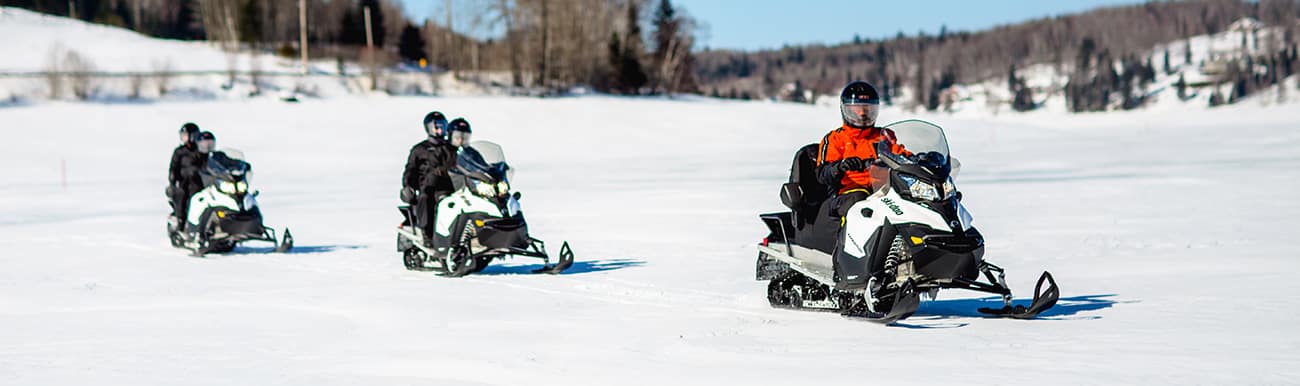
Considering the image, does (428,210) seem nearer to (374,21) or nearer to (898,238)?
(898,238)

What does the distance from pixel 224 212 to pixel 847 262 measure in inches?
356

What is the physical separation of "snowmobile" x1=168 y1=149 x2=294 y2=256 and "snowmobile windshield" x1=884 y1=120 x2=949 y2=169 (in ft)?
29.4

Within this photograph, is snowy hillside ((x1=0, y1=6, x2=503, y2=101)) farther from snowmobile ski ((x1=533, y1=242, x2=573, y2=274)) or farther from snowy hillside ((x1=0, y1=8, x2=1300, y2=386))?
snowmobile ski ((x1=533, y1=242, x2=573, y2=274))

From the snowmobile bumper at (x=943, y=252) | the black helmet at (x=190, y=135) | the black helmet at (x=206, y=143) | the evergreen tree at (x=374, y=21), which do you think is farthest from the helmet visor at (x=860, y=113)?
the evergreen tree at (x=374, y=21)

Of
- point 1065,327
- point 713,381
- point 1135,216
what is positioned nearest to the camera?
point 713,381

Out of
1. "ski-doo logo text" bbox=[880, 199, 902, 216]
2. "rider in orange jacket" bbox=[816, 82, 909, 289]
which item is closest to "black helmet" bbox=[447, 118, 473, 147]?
"rider in orange jacket" bbox=[816, 82, 909, 289]

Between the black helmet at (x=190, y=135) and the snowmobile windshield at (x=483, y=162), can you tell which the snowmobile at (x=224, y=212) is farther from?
the snowmobile windshield at (x=483, y=162)

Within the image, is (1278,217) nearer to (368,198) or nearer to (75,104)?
(368,198)

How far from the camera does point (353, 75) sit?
62.5 m

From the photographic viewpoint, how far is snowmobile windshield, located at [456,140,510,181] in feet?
36.7

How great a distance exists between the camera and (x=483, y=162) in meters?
11.3

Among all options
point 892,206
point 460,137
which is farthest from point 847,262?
point 460,137

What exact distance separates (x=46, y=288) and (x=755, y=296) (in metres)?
6.18

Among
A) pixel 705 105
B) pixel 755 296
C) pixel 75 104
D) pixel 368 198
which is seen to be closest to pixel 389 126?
pixel 75 104
